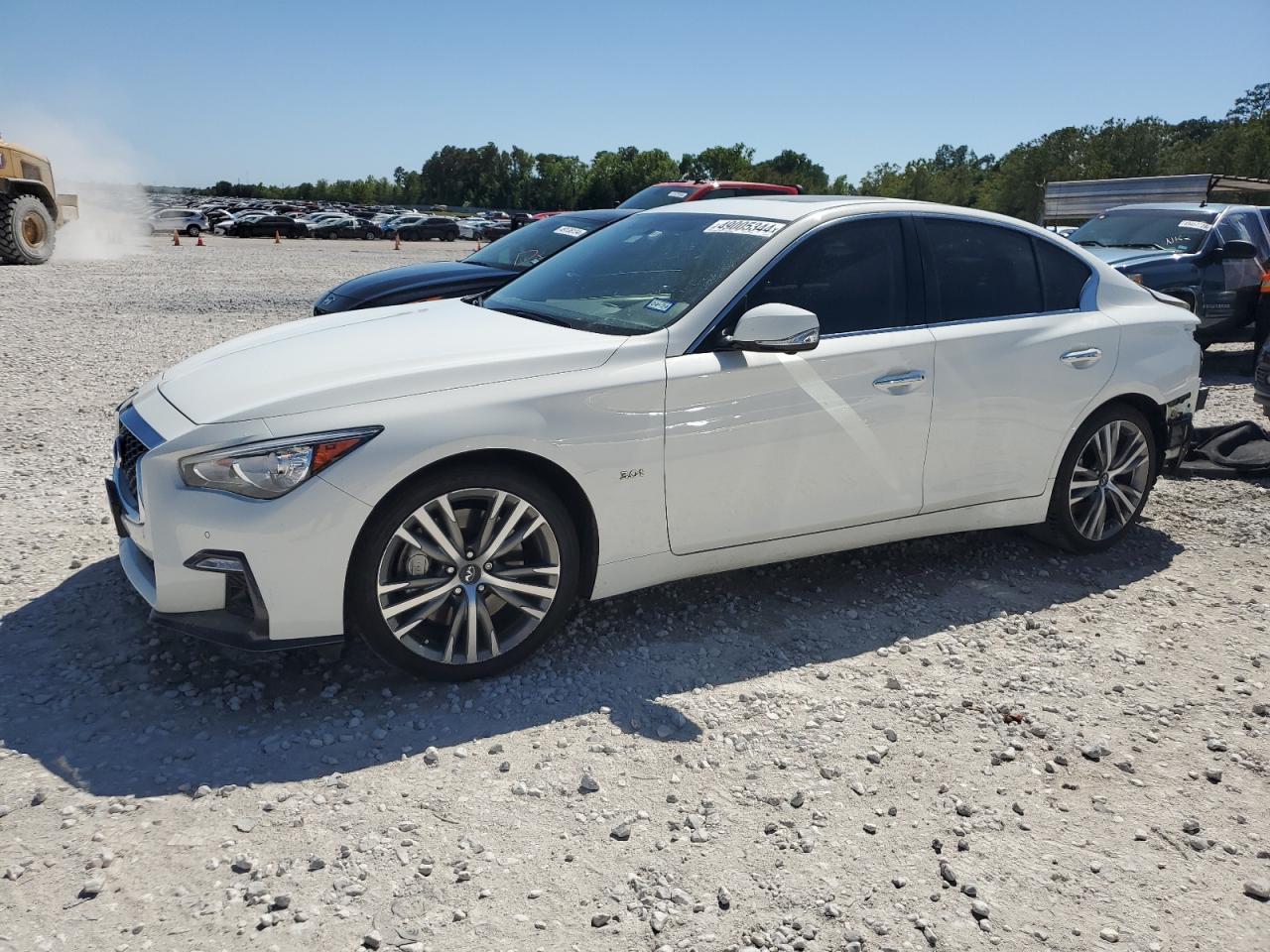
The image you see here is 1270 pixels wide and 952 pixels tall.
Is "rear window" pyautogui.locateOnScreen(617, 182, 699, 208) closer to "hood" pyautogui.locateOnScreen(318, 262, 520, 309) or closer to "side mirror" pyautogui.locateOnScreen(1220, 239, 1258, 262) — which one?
"hood" pyautogui.locateOnScreen(318, 262, 520, 309)

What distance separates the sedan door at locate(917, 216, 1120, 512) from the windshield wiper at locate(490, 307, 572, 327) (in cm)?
162

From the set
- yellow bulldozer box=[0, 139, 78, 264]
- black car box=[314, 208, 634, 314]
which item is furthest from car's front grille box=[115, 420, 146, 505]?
yellow bulldozer box=[0, 139, 78, 264]

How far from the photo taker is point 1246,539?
5633mm

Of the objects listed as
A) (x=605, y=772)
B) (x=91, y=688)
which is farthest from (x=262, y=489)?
(x=605, y=772)

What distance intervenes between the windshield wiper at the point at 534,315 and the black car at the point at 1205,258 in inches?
319

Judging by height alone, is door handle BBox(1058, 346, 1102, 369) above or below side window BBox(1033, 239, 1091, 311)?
below

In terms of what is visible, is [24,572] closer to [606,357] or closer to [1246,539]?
[606,357]

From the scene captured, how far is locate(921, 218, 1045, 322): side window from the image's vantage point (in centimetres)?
455

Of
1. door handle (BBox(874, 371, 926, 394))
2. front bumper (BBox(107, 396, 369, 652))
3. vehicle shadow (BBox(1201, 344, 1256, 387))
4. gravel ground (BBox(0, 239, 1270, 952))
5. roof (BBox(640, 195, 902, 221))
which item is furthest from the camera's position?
vehicle shadow (BBox(1201, 344, 1256, 387))

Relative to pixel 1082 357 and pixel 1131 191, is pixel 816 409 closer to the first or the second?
pixel 1082 357

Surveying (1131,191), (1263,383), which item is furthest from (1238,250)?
(1131,191)

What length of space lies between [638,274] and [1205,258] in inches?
337

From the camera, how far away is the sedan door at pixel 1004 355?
448 centimetres

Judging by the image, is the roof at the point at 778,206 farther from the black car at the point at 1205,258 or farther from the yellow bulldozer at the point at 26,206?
the yellow bulldozer at the point at 26,206
